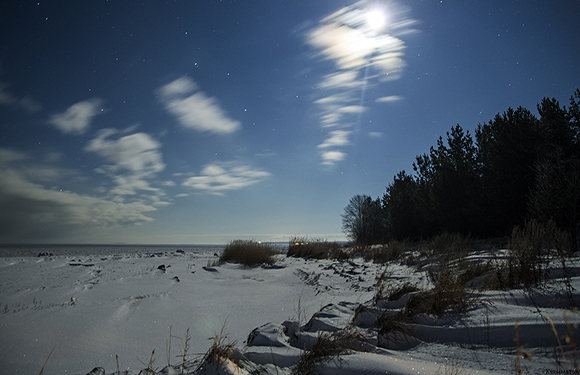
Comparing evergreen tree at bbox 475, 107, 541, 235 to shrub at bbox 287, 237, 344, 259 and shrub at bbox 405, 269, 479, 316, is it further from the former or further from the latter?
shrub at bbox 405, 269, 479, 316

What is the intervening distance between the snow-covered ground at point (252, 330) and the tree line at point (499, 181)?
4.07 m

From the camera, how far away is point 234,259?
33.7 ft

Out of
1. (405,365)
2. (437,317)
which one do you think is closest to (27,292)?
(405,365)

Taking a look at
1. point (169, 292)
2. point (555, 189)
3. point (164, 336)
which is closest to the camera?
point (164, 336)

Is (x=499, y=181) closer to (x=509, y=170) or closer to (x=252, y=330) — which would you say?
(x=509, y=170)

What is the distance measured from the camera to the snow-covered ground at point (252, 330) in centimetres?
196

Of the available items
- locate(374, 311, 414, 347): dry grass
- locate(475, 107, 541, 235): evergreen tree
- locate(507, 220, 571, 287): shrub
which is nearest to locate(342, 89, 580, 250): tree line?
locate(475, 107, 541, 235): evergreen tree

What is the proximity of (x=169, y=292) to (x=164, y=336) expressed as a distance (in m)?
1.90

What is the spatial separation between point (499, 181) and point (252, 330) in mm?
18163

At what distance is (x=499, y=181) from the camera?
16016mm

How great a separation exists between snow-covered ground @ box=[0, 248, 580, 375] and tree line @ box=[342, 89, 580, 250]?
4.07 metres

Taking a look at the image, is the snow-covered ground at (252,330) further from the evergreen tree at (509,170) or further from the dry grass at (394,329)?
the evergreen tree at (509,170)

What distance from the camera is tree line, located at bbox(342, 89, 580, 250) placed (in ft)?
22.7

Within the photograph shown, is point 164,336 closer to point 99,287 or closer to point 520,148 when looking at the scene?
point 99,287
